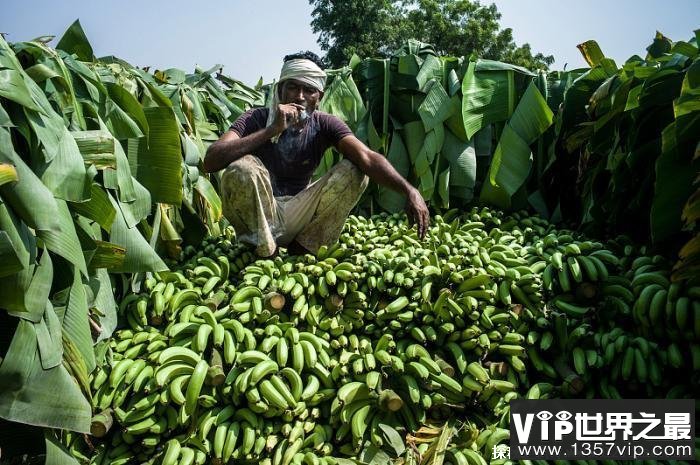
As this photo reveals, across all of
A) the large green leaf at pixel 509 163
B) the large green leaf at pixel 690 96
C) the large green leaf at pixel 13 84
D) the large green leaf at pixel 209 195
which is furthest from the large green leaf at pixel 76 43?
the large green leaf at pixel 690 96

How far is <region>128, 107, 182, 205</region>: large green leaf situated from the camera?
10.4ft

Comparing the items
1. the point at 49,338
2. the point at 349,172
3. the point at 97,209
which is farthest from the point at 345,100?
the point at 49,338

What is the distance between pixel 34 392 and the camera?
206cm

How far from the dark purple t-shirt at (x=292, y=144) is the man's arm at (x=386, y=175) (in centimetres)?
14

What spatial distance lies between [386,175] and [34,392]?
2009 mm

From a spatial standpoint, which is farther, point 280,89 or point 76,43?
point 76,43

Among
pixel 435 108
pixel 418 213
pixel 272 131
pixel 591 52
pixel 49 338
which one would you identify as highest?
pixel 591 52

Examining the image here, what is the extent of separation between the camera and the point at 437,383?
2639mm

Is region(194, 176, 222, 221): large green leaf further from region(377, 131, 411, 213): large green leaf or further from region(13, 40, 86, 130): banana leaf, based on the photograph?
region(377, 131, 411, 213): large green leaf

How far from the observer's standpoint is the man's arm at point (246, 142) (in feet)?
10.5

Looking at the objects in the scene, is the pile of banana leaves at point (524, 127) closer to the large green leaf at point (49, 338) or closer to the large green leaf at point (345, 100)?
the large green leaf at point (345, 100)

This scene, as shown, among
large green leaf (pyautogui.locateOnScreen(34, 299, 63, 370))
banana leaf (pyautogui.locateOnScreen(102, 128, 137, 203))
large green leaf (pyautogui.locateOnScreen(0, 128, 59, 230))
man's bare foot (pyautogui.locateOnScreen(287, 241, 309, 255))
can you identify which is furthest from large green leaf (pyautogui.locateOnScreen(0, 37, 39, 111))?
man's bare foot (pyautogui.locateOnScreen(287, 241, 309, 255))

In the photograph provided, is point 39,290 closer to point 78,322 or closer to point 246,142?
point 78,322

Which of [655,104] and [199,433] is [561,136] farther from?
[199,433]
